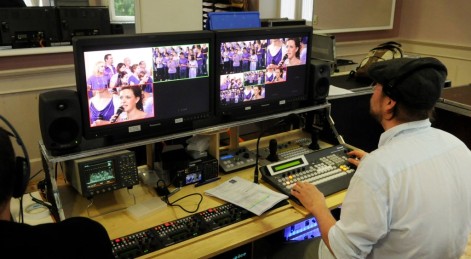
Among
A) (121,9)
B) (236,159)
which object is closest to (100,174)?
(236,159)

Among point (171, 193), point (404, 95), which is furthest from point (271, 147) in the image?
point (404, 95)

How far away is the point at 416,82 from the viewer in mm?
1221

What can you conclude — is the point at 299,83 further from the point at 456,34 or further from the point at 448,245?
the point at 456,34

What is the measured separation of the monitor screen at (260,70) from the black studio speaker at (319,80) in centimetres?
4

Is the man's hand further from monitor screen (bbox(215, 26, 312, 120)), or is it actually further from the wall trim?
the wall trim

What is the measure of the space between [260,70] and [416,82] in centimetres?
81

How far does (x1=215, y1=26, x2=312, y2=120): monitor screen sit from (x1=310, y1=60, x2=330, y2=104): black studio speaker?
43mm

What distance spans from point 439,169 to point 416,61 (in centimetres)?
33

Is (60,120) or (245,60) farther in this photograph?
(245,60)

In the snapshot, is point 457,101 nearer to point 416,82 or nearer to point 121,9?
point 416,82

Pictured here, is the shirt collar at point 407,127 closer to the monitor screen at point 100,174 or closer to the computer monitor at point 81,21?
the monitor screen at point 100,174

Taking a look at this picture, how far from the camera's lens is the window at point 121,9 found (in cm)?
547

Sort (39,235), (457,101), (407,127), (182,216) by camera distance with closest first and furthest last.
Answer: (39,235) < (407,127) < (182,216) < (457,101)

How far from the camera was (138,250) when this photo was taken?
1.35 meters
